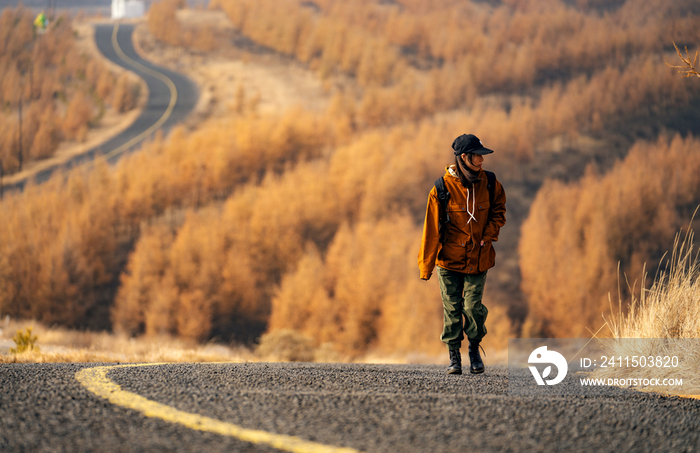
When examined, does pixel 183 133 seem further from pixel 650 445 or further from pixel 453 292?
pixel 650 445

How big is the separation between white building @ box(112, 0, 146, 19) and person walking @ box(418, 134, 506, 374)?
37.3 m

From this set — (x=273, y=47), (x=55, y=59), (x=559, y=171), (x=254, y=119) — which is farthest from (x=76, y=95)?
(x=559, y=171)

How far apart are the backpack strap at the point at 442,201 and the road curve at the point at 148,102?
25350 mm

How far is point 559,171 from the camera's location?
2622 cm

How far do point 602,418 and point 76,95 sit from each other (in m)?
32.9

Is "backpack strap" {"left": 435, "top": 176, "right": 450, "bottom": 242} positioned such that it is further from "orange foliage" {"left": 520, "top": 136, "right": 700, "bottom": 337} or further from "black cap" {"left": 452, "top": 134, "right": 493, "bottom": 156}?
"orange foliage" {"left": 520, "top": 136, "right": 700, "bottom": 337}

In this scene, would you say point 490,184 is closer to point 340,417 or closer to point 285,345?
point 340,417

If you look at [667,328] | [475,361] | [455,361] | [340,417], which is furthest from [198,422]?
[667,328]

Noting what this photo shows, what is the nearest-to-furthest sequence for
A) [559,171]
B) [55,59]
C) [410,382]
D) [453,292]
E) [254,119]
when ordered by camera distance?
[410,382]
[453,292]
[559,171]
[254,119]
[55,59]

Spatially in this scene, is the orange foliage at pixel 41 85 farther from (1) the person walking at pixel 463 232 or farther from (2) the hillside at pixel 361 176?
(1) the person walking at pixel 463 232

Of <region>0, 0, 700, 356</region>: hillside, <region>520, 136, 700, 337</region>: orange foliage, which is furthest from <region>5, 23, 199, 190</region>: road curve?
<region>520, 136, 700, 337</region>: orange foliage

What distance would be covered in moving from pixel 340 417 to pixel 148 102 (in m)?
31.1

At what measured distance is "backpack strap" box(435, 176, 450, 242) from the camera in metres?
3.74

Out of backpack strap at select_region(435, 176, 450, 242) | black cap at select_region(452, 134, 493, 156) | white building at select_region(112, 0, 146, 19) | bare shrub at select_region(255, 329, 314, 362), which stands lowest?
bare shrub at select_region(255, 329, 314, 362)
